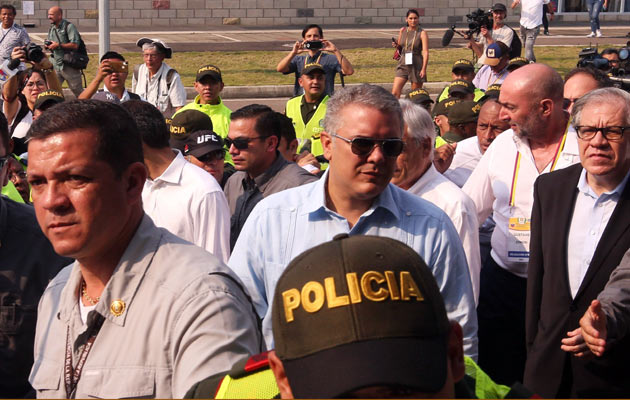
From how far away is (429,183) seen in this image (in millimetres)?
4734

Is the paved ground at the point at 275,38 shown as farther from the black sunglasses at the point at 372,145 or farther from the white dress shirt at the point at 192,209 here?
the black sunglasses at the point at 372,145

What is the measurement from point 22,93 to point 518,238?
7.30 meters

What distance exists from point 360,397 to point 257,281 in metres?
2.11

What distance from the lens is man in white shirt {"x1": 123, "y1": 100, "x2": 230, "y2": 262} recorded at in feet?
16.6

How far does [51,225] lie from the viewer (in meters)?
2.69

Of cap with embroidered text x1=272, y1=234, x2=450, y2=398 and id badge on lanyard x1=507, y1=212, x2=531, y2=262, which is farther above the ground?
cap with embroidered text x1=272, y1=234, x2=450, y2=398

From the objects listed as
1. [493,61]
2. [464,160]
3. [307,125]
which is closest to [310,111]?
[307,125]

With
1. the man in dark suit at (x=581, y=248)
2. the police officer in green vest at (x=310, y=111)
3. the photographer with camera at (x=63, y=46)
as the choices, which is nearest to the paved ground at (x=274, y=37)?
the photographer with camera at (x=63, y=46)

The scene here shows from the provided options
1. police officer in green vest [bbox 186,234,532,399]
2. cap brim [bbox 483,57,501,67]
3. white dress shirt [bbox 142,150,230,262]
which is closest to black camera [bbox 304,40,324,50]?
cap brim [bbox 483,57,501,67]

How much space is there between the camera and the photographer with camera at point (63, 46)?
1548 cm

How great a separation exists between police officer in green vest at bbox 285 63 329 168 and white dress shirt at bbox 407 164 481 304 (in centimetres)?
399

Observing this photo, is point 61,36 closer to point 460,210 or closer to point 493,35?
point 493,35

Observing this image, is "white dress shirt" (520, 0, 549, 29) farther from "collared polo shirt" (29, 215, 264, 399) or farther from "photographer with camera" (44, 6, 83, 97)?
"collared polo shirt" (29, 215, 264, 399)

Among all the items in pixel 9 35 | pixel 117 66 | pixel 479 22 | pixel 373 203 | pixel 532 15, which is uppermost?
pixel 532 15
